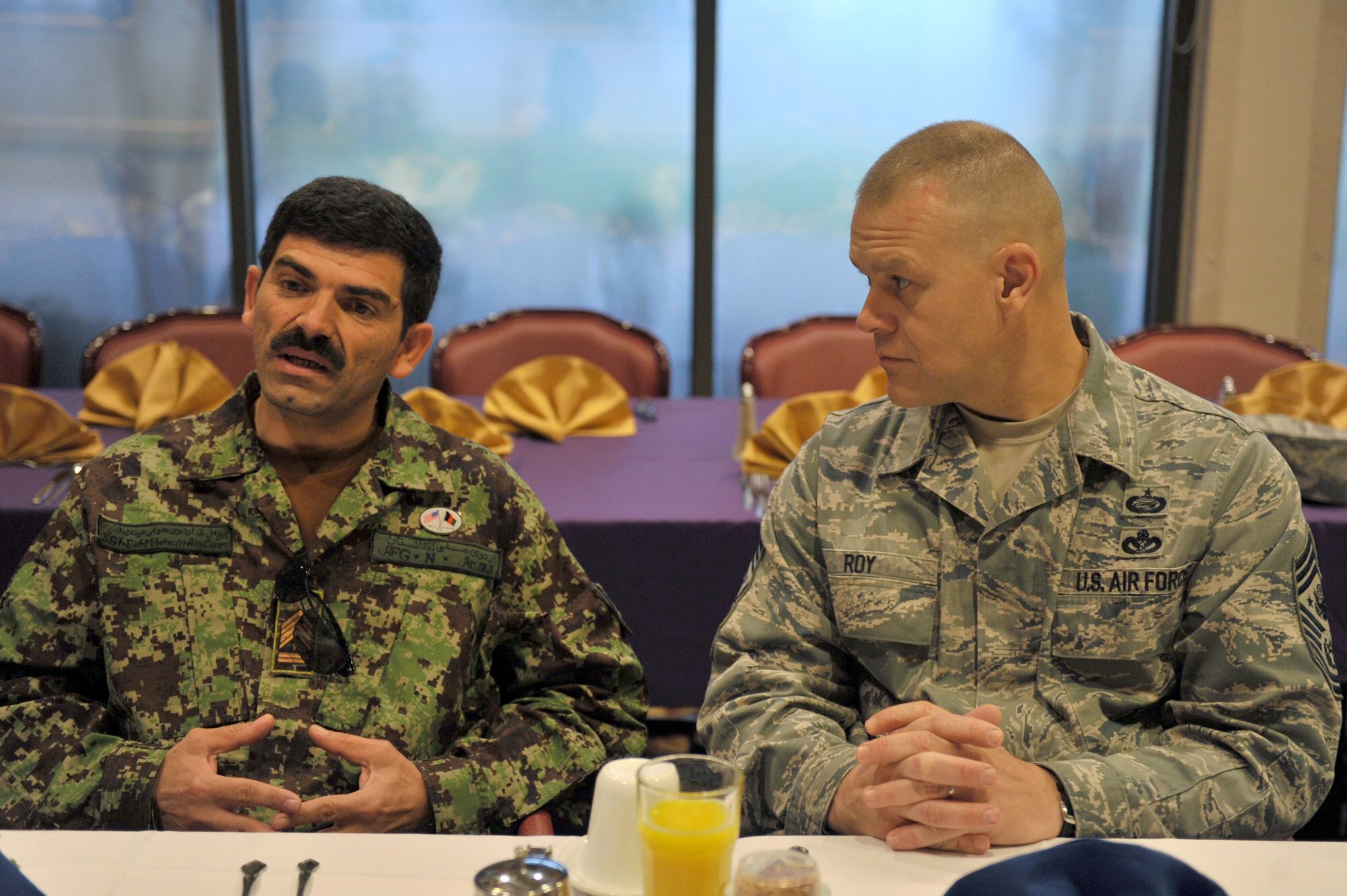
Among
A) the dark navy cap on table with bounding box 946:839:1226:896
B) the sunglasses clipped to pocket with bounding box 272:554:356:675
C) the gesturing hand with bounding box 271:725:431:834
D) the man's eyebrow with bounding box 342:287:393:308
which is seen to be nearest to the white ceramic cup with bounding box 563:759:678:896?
the dark navy cap on table with bounding box 946:839:1226:896

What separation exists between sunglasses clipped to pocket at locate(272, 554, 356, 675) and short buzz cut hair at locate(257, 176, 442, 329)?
36 centimetres

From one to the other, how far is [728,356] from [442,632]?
4.03m

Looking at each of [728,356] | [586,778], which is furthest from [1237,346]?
[586,778]

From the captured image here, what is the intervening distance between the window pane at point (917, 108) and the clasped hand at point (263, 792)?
3918mm

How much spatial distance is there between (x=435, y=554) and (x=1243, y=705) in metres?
0.92

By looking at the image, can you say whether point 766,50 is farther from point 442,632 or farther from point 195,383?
point 442,632

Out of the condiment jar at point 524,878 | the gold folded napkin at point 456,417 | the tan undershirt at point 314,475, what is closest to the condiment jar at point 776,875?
the condiment jar at point 524,878

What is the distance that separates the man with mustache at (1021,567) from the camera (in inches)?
49.6

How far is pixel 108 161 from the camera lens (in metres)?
5.17

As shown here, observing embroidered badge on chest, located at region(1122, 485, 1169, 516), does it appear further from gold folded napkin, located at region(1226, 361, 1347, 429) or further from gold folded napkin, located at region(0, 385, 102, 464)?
gold folded napkin, located at region(0, 385, 102, 464)

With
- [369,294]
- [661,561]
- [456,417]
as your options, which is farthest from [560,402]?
[369,294]

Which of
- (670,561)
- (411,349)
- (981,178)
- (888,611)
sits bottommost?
(670,561)

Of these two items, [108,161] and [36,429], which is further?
[108,161]

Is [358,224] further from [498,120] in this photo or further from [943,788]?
[498,120]
